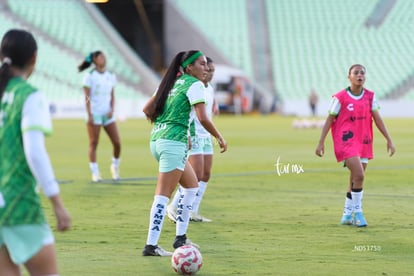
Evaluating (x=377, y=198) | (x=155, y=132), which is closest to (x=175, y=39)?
(x=377, y=198)

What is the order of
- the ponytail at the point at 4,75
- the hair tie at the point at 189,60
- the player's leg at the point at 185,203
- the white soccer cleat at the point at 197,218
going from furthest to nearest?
the white soccer cleat at the point at 197,218, the player's leg at the point at 185,203, the hair tie at the point at 189,60, the ponytail at the point at 4,75

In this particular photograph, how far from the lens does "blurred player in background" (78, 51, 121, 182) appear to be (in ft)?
61.7

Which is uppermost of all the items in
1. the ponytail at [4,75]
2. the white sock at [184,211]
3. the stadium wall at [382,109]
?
the stadium wall at [382,109]

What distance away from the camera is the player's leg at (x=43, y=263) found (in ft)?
19.7

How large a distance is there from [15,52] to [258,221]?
715cm

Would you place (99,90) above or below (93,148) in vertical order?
above

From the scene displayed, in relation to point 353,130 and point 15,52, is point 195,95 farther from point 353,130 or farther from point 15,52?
point 15,52

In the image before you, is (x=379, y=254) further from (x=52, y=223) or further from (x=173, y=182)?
(x=52, y=223)

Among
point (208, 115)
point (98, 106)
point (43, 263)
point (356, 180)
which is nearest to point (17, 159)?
point (43, 263)

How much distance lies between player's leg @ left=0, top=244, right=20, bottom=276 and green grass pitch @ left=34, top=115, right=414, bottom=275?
285 cm

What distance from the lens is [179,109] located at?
395 inches

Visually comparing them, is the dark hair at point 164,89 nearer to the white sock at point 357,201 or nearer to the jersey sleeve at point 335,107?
the jersey sleeve at point 335,107

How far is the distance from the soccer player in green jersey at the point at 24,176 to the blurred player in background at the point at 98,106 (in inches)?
494

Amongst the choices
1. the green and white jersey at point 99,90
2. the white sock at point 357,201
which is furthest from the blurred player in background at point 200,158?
the green and white jersey at point 99,90
